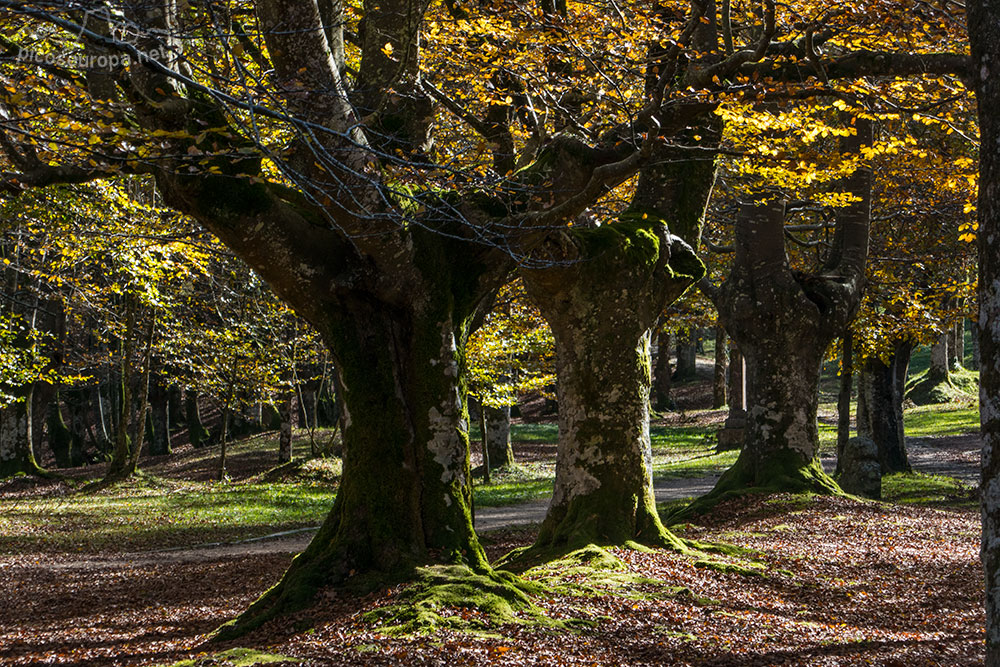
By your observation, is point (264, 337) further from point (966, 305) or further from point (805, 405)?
point (966, 305)

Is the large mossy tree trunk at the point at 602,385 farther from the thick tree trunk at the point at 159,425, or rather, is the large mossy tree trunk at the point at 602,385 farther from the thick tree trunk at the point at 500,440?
the thick tree trunk at the point at 159,425

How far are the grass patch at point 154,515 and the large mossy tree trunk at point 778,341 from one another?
361 inches

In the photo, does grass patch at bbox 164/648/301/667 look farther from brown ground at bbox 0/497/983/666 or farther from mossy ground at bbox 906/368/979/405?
mossy ground at bbox 906/368/979/405

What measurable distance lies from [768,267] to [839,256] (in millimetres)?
1807

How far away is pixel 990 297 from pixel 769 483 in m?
9.73

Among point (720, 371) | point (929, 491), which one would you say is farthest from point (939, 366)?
point (929, 491)

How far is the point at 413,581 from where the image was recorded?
23.9ft

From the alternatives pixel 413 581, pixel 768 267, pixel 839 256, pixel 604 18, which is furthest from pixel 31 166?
pixel 839 256

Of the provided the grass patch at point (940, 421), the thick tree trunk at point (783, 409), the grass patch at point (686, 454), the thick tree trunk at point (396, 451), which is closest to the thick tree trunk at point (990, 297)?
the thick tree trunk at point (396, 451)

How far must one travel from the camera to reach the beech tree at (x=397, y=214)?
22.3 feet

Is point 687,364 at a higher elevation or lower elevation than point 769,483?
higher

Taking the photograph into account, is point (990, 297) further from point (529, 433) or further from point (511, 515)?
point (529, 433)

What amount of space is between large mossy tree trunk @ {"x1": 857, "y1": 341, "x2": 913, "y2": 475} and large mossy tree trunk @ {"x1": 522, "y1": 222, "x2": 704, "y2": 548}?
1064 cm

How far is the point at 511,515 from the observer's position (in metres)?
17.1
